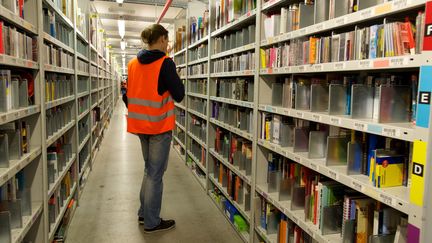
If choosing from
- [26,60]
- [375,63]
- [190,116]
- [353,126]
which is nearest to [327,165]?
[353,126]

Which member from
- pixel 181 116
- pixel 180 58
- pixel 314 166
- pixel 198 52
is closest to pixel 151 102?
pixel 314 166

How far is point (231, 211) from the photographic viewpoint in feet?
11.2

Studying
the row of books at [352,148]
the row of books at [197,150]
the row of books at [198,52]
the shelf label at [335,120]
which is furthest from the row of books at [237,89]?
the shelf label at [335,120]

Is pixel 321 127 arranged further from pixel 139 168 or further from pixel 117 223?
pixel 139 168

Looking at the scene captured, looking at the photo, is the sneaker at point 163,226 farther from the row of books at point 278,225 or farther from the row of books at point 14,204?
the row of books at point 14,204

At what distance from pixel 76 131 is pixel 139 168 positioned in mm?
1860

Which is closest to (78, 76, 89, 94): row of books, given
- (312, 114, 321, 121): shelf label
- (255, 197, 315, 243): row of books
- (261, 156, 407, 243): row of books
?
(255, 197, 315, 243): row of books

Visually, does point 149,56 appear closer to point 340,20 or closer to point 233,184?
point 233,184

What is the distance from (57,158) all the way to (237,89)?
1.81 meters

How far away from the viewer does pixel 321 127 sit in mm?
2221

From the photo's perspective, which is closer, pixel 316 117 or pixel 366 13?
pixel 366 13

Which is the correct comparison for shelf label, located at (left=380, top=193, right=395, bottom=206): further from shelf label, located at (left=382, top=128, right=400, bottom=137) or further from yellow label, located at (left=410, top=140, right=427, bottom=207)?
shelf label, located at (left=382, top=128, right=400, bottom=137)

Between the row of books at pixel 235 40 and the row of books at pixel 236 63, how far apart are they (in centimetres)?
12

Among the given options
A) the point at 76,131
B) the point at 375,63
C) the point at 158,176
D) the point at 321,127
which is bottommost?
the point at 158,176
